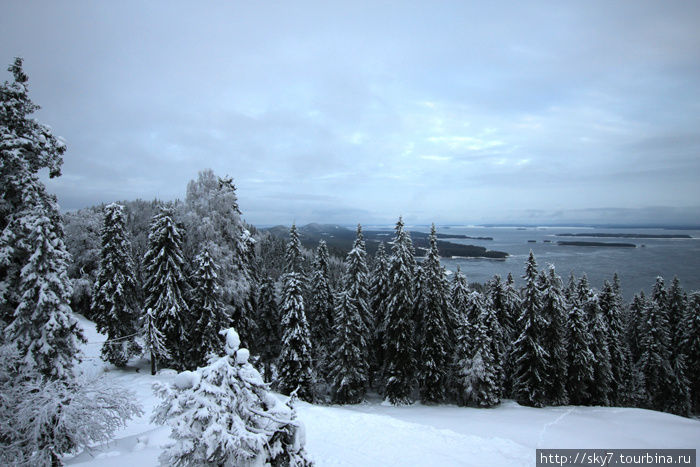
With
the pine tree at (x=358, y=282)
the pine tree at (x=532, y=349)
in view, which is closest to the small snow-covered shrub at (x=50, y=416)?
the pine tree at (x=358, y=282)

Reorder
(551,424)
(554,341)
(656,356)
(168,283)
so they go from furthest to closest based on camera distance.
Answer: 1. (656,356)
2. (554,341)
3. (168,283)
4. (551,424)

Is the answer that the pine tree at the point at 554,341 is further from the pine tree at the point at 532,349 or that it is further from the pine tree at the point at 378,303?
the pine tree at the point at 378,303

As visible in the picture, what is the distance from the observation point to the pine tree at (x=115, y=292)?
22.2 metres

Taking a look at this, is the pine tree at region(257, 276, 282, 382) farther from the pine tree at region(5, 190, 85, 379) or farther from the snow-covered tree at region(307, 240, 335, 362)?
the pine tree at region(5, 190, 85, 379)

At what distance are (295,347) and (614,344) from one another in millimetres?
29378

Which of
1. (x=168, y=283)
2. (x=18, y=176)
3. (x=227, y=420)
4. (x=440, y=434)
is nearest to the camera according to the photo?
(x=227, y=420)

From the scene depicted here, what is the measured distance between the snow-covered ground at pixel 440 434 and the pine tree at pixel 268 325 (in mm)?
9365

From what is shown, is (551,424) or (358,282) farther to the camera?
(358,282)

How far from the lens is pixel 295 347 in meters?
23.8

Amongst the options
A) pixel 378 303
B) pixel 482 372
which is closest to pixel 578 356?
pixel 482 372

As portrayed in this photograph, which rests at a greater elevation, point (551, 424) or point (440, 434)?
point (440, 434)

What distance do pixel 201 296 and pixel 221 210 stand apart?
5367 millimetres

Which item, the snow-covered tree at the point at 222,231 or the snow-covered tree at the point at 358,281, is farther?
the snow-covered tree at the point at 358,281

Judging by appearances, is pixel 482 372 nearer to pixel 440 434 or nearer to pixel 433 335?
pixel 433 335
